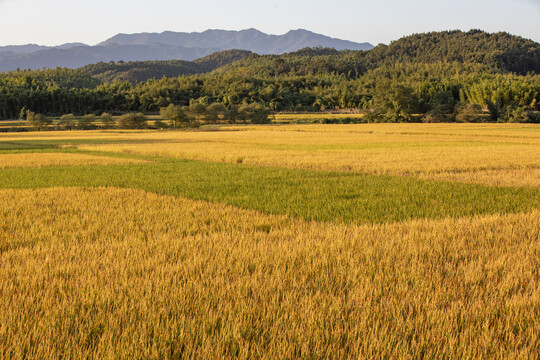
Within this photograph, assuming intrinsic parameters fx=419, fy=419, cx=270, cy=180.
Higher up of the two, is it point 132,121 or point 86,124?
point 132,121

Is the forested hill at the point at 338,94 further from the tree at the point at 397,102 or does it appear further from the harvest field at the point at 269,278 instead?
the harvest field at the point at 269,278

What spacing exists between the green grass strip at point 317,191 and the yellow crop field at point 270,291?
1.85 metres

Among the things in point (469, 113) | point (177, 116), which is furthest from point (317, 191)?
point (177, 116)

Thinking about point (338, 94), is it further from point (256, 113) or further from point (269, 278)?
point (269, 278)

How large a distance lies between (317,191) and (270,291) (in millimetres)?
8746

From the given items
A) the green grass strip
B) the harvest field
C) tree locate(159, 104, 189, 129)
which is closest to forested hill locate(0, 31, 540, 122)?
tree locate(159, 104, 189, 129)

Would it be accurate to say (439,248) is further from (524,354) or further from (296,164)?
(296,164)

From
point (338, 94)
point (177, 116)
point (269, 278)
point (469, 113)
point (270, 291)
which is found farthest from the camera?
point (338, 94)

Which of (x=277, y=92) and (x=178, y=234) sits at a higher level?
(x=277, y=92)

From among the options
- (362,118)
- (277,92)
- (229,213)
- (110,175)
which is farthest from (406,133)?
(277,92)

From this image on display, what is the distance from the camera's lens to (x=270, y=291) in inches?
171

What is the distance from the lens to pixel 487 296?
14.2ft

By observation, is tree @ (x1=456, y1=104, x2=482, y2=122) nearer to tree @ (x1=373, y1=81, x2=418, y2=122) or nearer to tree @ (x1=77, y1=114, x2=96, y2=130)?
tree @ (x1=373, y1=81, x2=418, y2=122)

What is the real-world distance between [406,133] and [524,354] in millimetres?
54347
